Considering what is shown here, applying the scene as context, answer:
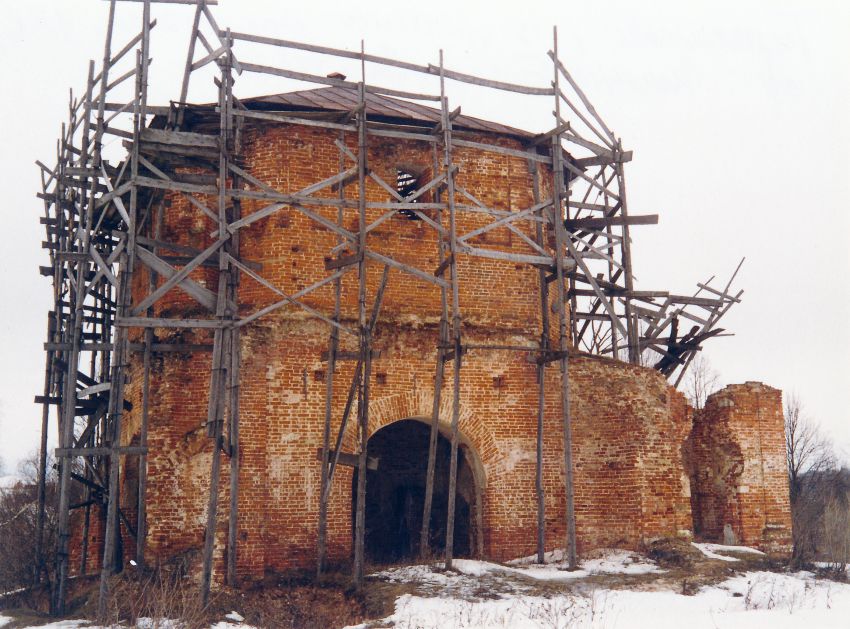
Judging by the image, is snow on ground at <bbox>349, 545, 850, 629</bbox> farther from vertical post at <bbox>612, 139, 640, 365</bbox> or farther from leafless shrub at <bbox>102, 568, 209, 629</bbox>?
vertical post at <bbox>612, 139, 640, 365</bbox>

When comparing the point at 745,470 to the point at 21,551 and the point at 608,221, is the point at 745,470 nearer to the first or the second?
the point at 608,221

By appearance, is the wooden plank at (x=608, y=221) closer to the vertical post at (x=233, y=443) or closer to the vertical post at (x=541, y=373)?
the vertical post at (x=541, y=373)

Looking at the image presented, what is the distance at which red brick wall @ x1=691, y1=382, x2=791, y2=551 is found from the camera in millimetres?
14258

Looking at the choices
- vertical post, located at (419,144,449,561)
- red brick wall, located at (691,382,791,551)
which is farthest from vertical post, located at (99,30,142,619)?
red brick wall, located at (691,382,791,551)

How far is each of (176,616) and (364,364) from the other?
4.00 meters

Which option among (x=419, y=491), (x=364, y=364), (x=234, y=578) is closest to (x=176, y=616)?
(x=234, y=578)

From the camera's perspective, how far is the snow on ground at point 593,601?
30.1 feet

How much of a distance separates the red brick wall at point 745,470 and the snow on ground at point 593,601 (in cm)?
200

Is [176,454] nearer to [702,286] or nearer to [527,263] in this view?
[527,263]

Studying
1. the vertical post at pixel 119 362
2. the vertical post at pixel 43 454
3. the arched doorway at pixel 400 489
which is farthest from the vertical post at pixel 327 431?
the vertical post at pixel 43 454

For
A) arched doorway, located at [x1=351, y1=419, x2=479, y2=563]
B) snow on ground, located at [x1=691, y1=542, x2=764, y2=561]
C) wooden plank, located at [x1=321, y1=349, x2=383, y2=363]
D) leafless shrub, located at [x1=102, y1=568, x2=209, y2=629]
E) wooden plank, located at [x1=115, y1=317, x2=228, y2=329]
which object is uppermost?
wooden plank, located at [x1=115, y1=317, x2=228, y2=329]

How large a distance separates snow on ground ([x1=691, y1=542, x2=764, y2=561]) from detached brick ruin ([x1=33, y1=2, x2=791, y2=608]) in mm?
391

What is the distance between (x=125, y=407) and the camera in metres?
13.1

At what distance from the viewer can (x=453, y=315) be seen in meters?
12.2
